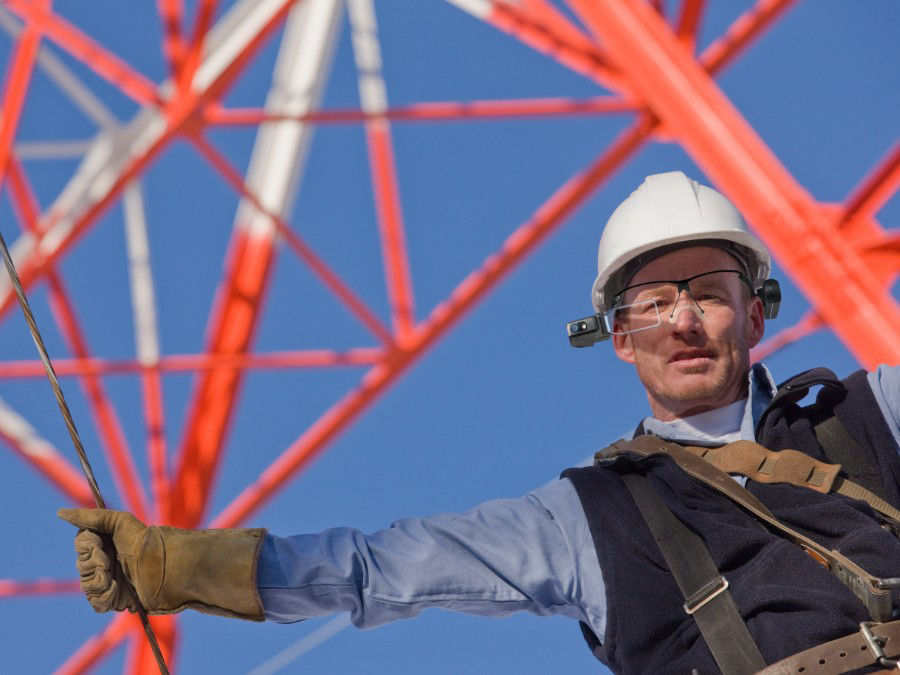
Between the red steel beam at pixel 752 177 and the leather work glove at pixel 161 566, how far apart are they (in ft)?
13.3

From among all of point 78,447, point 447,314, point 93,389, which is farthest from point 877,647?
point 93,389

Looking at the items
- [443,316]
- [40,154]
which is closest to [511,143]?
[40,154]

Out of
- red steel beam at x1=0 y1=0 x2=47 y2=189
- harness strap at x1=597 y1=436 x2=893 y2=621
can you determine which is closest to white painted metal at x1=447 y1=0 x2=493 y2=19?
red steel beam at x1=0 y1=0 x2=47 y2=189

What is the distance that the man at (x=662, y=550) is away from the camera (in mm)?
3930

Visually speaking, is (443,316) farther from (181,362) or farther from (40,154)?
(40,154)

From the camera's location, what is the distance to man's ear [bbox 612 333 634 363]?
500 centimetres

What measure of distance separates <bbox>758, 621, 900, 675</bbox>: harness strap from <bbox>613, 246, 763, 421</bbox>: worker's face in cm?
110

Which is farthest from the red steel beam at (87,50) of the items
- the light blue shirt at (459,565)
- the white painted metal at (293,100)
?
the light blue shirt at (459,565)

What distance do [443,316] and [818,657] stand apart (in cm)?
723

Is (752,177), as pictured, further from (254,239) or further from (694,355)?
(254,239)

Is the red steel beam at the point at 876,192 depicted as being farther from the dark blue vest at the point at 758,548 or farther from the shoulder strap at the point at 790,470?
the shoulder strap at the point at 790,470

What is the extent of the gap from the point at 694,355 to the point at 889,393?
64cm

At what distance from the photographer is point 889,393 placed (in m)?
4.34

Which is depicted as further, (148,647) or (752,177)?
(148,647)
